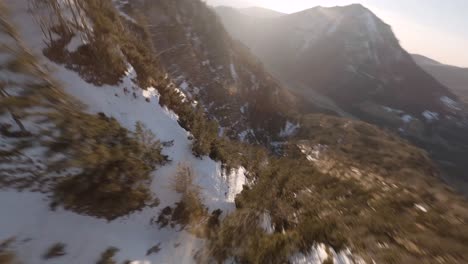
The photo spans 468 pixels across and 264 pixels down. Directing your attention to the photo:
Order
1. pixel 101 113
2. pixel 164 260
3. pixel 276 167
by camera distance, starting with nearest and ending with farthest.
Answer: pixel 164 260, pixel 101 113, pixel 276 167

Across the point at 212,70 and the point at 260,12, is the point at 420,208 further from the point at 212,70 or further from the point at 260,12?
the point at 260,12

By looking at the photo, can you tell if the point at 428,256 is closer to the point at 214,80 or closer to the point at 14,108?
the point at 14,108

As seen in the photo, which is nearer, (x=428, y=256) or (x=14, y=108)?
(x=14, y=108)

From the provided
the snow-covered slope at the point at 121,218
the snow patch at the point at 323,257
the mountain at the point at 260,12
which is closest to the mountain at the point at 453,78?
the mountain at the point at 260,12

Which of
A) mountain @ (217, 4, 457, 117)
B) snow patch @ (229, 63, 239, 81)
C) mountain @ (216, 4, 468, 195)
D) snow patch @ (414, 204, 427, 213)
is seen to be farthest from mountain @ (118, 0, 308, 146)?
mountain @ (217, 4, 457, 117)

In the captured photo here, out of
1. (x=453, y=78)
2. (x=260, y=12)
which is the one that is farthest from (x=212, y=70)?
(x=453, y=78)

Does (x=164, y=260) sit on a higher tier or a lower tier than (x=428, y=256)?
lower

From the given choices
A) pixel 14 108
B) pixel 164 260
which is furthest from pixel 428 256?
pixel 14 108

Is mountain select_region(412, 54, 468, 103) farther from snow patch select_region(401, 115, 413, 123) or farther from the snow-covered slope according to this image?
the snow-covered slope
